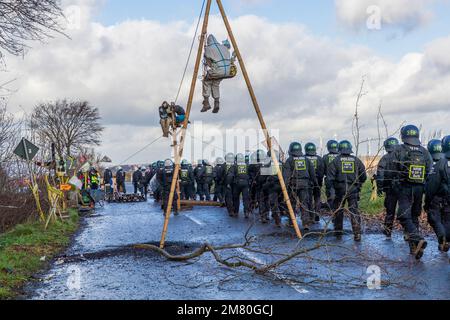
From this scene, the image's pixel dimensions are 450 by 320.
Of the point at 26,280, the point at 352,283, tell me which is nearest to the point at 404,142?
the point at 352,283

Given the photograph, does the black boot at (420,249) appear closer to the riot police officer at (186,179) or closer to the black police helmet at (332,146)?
the black police helmet at (332,146)

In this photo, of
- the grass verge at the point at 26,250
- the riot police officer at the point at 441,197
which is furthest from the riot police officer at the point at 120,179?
the riot police officer at the point at 441,197

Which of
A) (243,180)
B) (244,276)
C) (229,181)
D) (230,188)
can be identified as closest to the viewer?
(244,276)

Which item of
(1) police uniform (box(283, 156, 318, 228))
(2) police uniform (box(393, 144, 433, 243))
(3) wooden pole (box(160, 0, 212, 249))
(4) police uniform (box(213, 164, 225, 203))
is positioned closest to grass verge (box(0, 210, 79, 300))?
(3) wooden pole (box(160, 0, 212, 249))

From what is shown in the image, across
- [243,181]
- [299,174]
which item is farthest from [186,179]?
[299,174]

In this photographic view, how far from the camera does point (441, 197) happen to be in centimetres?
928

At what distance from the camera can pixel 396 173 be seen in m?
9.71

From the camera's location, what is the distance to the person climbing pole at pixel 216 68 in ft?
33.1

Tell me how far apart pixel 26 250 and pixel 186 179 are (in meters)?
14.0

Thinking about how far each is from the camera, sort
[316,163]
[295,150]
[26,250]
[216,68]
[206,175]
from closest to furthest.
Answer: [216,68] < [26,250] < [295,150] < [316,163] < [206,175]

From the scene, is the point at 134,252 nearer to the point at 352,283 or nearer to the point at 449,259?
the point at 352,283

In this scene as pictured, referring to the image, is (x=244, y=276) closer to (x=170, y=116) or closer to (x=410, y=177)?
(x=410, y=177)
